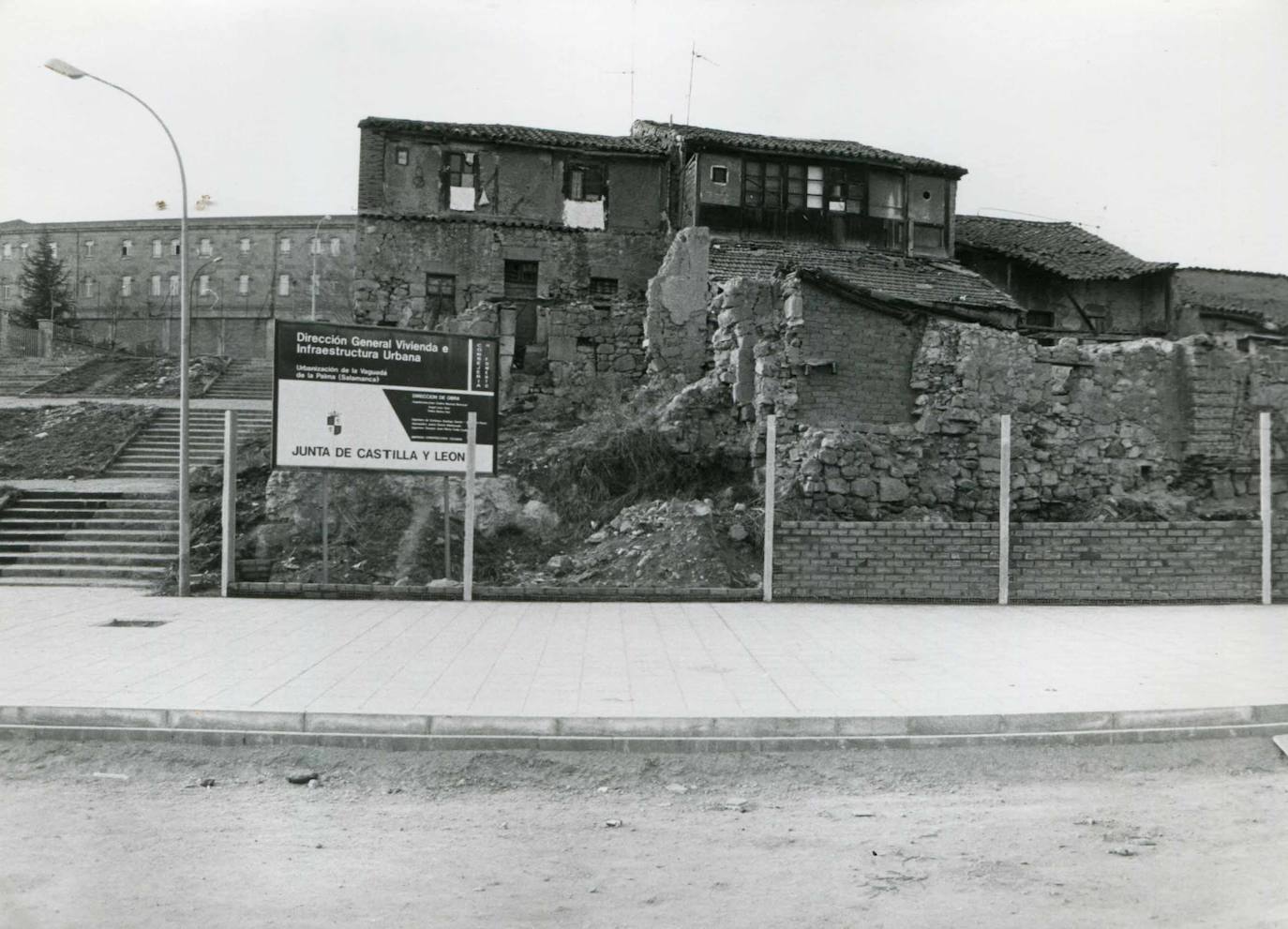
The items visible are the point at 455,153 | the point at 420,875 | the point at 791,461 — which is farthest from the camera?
the point at 455,153

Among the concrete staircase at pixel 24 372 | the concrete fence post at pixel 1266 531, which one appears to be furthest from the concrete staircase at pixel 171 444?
the concrete fence post at pixel 1266 531

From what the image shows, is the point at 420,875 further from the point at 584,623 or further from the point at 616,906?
the point at 584,623

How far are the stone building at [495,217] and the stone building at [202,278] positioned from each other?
29.6m

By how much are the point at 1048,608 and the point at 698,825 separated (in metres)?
7.88

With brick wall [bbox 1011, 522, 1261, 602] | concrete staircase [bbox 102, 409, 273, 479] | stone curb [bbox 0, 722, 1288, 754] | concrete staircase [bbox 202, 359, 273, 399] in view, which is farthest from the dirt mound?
concrete staircase [bbox 202, 359, 273, 399]

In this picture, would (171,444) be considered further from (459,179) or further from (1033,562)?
(1033,562)

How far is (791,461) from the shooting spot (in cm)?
1553

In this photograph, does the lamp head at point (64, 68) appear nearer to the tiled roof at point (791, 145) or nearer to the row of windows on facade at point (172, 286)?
the tiled roof at point (791, 145)

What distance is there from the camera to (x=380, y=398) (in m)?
11.5

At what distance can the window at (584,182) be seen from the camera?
1106 inches

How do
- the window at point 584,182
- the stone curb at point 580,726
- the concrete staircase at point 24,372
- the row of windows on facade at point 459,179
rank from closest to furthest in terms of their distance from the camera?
the stone curb at point 580,726
the row of windows on facade at point 459,179
the concrete staircase at point 24,372
the window at point 584,182

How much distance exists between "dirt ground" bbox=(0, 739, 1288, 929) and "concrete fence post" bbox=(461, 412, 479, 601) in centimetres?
536

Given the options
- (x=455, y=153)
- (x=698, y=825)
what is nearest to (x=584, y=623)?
(x=698, y=825)

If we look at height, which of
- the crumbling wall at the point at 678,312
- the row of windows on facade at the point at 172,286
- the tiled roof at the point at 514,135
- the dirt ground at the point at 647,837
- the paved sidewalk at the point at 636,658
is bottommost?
the dirt ground at the point at 647,837
